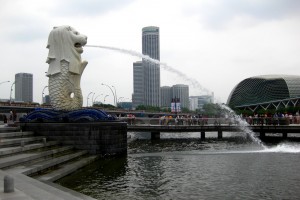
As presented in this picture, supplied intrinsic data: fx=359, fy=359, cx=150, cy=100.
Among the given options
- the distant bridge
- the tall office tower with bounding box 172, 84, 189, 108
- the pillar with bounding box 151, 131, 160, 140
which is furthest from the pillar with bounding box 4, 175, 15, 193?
the tall office tower with bounding box 172, 84, 189, 108

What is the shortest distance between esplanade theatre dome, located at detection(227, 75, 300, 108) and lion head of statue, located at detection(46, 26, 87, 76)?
95348 millimetres

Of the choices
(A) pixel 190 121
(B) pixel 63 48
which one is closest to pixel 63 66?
(B) pixel 63 48

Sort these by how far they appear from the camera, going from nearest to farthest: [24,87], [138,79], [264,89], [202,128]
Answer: [202,128], [138,79], [264,89], [24,87]

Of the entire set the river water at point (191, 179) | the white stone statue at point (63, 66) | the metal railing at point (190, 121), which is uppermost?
the white stone statue at point (63, 66)

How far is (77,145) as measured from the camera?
19.7 metres

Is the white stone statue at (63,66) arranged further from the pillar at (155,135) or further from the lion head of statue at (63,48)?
the pillar at (155,135)

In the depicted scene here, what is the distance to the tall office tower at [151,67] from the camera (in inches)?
2655

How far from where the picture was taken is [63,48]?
21375 mm

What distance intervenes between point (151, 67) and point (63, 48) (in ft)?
233

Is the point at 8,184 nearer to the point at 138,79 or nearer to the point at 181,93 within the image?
the point at 138,79

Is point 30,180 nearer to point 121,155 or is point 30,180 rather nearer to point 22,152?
point 22,152

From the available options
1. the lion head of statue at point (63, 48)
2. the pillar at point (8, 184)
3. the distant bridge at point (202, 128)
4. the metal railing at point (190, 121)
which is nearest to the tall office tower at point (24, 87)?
the metal railing at point (190, 121)

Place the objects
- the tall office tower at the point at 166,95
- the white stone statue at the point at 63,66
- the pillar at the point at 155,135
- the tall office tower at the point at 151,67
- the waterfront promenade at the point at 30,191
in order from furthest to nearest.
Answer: the tall office tower at the point at 166,95, the tall office tower at the point at 151,67, the pillar at the point at 155,135, the white stone statue at the point at 63,66, the waterfront promenade at the point at 30,191

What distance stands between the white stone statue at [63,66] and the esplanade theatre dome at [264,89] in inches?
3752
